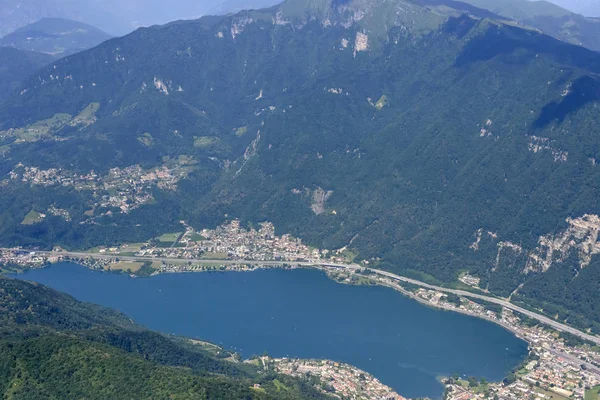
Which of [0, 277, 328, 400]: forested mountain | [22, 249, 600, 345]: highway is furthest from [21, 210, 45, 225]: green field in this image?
[0, 277, 328, 400]: forested mountain

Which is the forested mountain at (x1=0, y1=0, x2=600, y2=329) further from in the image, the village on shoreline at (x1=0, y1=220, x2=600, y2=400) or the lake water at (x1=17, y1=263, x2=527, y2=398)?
the lake water at (x1=17, y1=263, x2=527, y2=398)

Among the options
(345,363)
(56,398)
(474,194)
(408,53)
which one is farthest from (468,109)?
(56,398)

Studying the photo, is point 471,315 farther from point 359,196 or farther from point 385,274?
point 359,196

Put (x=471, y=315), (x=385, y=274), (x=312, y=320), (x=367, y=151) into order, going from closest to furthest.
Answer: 1. (x=312, y=320)
2. (x=471, y=315)
3. (x=385, y=274)
4. (x=367, y=151)

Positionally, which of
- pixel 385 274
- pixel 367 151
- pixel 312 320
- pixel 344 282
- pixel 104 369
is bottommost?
pixel 312 320

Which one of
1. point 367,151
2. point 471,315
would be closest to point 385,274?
point 471,315

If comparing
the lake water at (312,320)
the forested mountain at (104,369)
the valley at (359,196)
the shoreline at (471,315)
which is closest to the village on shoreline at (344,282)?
the shoreline at (471,315)
